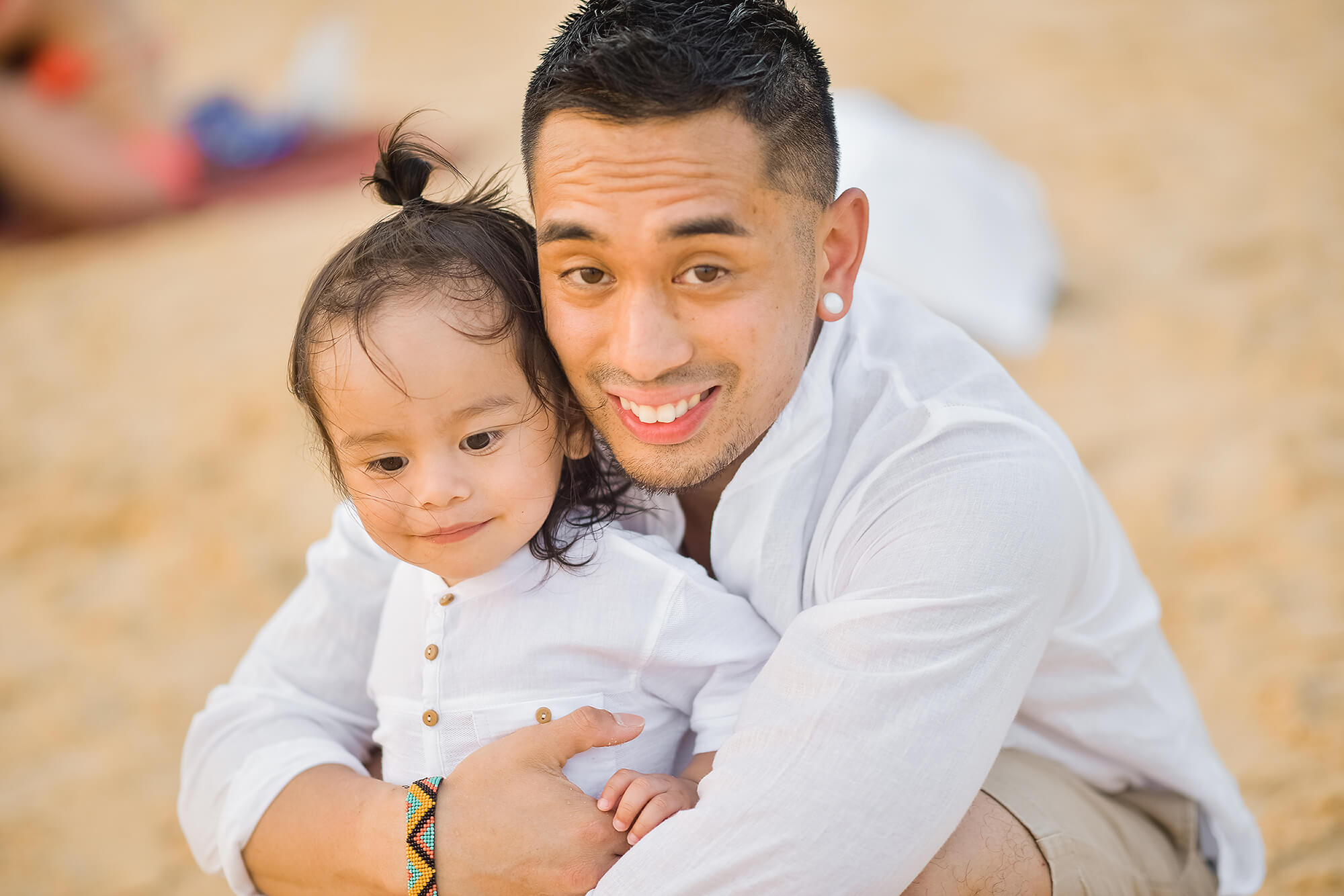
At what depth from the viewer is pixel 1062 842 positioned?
77.5 inches

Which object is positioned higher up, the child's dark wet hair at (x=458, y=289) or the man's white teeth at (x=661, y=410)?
the child's dark wet hair at (x=458, y=289)

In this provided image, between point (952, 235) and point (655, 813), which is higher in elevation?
point (952, 235)

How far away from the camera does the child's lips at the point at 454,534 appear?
1.98 metres

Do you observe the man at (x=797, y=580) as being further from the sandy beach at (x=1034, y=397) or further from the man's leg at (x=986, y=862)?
the sandy beach at (x=1034, y=397)

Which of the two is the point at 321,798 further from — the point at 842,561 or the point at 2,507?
the point at 2,507

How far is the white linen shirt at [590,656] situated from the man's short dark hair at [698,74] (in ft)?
2.42

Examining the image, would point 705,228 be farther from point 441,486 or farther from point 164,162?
point 164,162

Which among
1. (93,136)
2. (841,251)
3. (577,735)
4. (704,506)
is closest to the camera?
(577,735)

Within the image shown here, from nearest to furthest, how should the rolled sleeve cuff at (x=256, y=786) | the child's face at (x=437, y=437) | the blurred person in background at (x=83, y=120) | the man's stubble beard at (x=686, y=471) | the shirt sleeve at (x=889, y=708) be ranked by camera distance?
1. the shirt sleeve at (x=889, y=708)
2. the child's face at (x=437, y=437)
3. the man's stubble beard at (x=686, y=471)
4. the rolled sleeve cuff at (x=256, y=786)
5. the blurred person in background at (x=83, y=120)

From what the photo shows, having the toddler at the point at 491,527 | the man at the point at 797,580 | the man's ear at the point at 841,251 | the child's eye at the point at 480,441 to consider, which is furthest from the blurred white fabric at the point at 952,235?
the child's eye at the point at 480,441

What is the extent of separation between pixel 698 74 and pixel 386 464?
34.7 inches

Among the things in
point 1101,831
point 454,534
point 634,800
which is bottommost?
point 1101,831

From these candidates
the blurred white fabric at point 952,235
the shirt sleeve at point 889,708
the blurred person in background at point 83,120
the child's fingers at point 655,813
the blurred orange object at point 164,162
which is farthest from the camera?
the blurred orange object at point 164,162

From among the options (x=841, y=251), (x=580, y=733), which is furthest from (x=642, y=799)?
(x=841, y=251)
